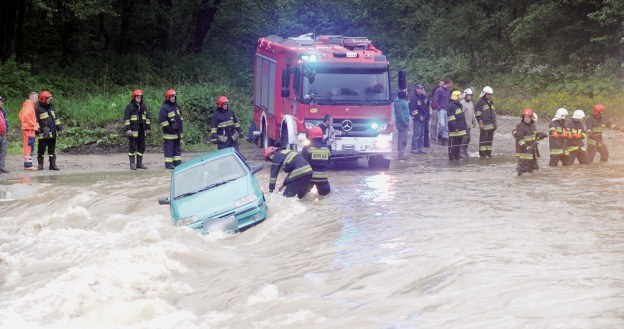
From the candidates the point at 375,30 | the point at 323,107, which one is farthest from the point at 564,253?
the point at 375,30

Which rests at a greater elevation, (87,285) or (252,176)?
(252,176)

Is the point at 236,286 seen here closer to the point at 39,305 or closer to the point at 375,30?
the point at 39,305

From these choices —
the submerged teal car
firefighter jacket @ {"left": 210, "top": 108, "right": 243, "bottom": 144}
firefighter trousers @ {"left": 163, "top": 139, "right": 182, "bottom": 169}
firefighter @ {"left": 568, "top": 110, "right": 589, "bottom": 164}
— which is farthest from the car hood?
firefighter @ {"left": 568, "top": 110, "right": 589, "bottom": 164}

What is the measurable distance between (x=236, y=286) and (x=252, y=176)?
4.05 metres

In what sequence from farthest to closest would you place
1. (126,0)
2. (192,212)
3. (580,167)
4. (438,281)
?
(126,0) < (580,167) < (192,212) < (438,281)

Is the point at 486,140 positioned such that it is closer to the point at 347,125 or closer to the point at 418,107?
the point at 418,107

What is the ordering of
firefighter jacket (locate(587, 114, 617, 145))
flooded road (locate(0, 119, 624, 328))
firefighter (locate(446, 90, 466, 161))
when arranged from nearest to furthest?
flooded road (locate(0, 119, 624, 328)) → firefighter jacket (locate(587, 114, 617, 145)) → firefighter (locate(446, 90, 466, 161))

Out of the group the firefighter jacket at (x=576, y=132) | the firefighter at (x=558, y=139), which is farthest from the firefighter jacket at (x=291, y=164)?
the firefighter jacket at (x=576, y=132)

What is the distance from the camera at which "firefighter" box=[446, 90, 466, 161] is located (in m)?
22.8

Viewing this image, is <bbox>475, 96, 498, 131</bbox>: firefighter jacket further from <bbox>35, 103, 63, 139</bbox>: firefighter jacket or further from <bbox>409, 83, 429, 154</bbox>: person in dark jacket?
<bbox>35, 103, 63, 139</bbox>: firefighter jacket

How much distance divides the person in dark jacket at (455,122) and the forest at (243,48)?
22.7ft

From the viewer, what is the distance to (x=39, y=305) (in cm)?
1075

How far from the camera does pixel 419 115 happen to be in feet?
80.9

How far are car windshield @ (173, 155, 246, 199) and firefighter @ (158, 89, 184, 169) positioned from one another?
241 inches
